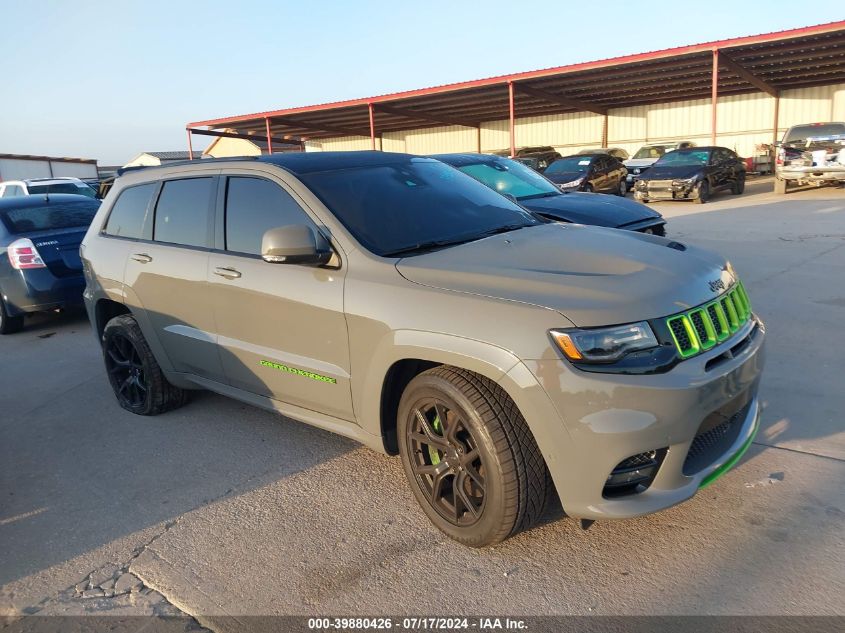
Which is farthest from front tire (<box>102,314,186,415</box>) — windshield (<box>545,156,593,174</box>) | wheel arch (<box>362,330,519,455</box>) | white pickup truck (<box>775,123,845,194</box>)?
white pickup truck (<box>775,123,845,194</box>)

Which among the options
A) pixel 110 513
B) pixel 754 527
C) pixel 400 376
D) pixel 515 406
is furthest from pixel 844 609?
pixel 110 513

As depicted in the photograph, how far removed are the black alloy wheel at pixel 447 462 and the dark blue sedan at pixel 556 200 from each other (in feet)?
11.3

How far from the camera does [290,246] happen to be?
3.20m

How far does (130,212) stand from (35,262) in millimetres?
3394

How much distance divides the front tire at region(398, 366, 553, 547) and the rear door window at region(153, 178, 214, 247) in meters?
1.93

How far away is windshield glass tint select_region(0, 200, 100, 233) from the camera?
7879mm

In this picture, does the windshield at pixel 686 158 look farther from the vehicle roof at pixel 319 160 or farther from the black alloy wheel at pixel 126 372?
the black alloy wheel at pixel 126 372

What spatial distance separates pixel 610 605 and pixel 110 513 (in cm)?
256

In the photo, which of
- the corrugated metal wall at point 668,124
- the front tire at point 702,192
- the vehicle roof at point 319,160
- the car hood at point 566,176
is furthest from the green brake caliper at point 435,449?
the corrugated metal wall at point 668,124

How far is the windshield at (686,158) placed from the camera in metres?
17.0

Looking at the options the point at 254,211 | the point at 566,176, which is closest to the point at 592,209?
the point at 254,211

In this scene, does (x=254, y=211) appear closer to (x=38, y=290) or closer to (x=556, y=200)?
(x=556, y=200)

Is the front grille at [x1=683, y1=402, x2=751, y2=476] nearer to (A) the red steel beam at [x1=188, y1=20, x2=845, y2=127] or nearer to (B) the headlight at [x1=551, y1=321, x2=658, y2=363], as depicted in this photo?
(B) the headlight at [x1=551, y1=321, x2=658, y2=363]

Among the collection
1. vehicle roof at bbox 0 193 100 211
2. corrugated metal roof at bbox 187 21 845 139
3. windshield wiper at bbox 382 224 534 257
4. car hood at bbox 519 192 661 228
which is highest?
corrugated metal roof at bbox 187 21 845 139
